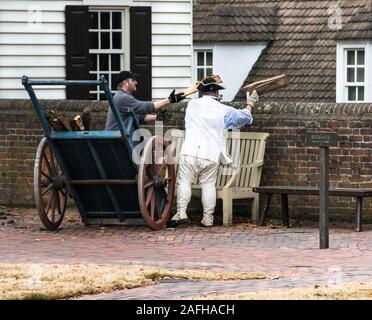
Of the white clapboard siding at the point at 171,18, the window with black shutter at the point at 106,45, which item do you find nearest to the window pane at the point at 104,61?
the window with black shutter at the point at 106,45

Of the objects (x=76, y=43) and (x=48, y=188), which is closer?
(x=48, y=188)

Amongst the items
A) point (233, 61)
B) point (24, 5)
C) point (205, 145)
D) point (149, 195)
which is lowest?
point (149, 195)

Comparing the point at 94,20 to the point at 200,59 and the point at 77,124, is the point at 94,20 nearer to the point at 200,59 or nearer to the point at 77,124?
the point at 77,124

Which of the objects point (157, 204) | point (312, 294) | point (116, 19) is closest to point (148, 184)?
point (157, 204)

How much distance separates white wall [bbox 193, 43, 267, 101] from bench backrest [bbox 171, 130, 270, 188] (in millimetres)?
15089

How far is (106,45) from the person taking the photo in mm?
25844

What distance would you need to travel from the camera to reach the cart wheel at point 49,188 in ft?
58.7

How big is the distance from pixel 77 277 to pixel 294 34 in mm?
21785

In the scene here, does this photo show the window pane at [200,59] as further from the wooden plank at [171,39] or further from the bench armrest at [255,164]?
the bench armrest at [255,164]

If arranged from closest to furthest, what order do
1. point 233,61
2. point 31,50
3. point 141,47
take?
point 31,50 → point 141,47 → point 233,61

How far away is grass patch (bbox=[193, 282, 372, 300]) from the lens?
38.1 ft

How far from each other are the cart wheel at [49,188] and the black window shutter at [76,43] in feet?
20.5

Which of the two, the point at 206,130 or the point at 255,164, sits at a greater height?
the point at 206,130
